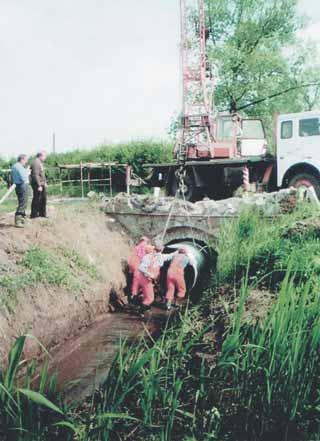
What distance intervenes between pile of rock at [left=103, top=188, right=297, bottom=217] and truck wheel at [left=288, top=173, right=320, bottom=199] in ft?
4.18

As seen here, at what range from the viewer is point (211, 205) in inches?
454

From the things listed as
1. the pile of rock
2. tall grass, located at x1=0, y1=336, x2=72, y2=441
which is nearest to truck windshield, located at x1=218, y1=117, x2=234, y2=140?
the pile of rock

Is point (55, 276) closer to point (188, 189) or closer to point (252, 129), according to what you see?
point (188, 189)

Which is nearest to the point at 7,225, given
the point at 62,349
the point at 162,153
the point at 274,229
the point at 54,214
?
the point at 54,214

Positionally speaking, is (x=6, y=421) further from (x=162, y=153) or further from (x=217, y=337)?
(x=162, y=153)

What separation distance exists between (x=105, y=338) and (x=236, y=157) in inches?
328

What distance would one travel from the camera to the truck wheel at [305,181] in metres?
12.4

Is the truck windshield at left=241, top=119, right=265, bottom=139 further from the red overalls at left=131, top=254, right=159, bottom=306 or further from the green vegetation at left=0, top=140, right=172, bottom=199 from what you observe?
the green vegetation at left=0, top=140, right=172, bottom=199

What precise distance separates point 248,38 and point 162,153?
8291 mm

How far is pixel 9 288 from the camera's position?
7.80m

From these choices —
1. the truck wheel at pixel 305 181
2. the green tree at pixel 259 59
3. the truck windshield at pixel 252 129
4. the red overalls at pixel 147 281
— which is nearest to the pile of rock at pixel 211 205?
the truck wheel at pixel 305 181

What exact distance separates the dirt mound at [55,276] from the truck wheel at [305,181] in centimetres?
451

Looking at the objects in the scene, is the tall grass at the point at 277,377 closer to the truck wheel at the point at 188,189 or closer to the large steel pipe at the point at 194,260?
the large steel pipe at the point at 194,260

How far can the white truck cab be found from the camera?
40.7 ft
